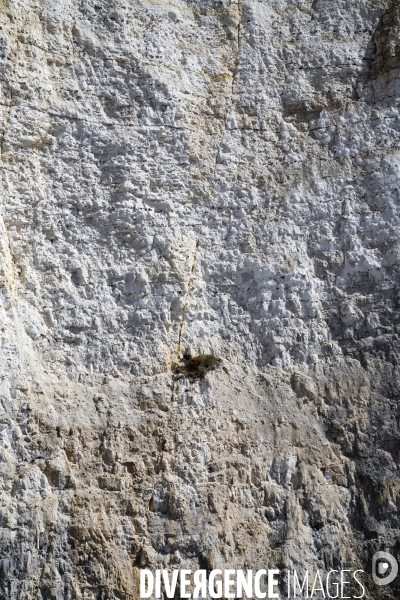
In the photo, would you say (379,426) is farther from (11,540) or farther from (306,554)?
(11,540)

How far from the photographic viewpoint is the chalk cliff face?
9.03m

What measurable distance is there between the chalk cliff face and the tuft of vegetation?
11cm

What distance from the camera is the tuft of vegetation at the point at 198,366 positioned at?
9.95 metres

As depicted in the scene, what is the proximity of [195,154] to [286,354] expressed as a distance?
326cm

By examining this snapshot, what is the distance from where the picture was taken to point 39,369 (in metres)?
9.45

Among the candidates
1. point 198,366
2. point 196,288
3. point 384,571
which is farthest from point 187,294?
point 384,571

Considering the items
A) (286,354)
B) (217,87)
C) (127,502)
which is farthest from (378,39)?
(127,502)

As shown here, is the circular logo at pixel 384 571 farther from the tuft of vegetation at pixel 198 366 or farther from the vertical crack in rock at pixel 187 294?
Result: the vertical crack in rock at pixel 187 294

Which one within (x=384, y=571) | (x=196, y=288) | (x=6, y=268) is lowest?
(x=384, y=571)

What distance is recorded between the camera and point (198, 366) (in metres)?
9.98

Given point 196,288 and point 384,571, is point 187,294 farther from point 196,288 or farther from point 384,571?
point 384,571

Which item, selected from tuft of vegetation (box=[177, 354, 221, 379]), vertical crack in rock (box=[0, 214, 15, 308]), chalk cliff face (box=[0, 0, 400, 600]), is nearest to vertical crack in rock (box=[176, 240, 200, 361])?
chalk cliff face (box=[0, 0, 400, 600])

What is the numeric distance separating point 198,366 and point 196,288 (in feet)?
3.86

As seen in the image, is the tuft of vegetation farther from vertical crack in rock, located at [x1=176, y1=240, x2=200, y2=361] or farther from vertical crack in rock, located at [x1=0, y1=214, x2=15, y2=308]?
vertical crack in rock, located at [x1=0, y1=214, x2=15, y2=308]
